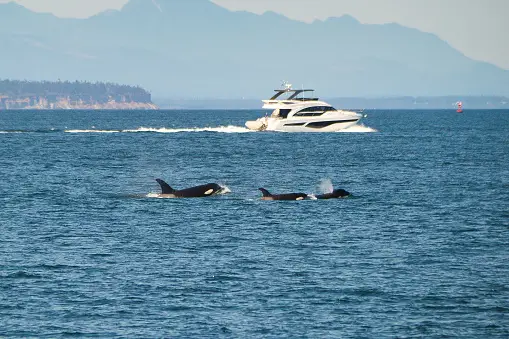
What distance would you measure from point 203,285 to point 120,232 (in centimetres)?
1312

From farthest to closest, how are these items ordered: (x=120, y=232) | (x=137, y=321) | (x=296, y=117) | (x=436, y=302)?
(x=296, y=117), (x=120, y=232), (x=436, y=302), (x=137, y=321)

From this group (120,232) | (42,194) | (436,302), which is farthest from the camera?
(42,194)

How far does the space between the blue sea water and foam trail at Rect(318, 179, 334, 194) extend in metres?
0.10

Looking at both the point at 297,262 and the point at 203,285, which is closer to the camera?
the point at 203,285

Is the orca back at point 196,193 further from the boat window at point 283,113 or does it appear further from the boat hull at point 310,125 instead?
the boat hull at point 310,125

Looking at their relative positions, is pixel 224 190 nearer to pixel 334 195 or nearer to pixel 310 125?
pixel 334 195

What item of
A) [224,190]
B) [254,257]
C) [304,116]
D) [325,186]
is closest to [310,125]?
[304,116]

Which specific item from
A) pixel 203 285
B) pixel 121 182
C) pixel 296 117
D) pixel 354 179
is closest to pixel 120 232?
pixel 203 285

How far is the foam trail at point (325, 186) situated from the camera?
6997cm

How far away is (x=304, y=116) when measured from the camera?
5896 inches

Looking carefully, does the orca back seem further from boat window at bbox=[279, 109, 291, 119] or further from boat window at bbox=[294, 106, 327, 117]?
boat window at bbox=[279, 109, 291, 119]

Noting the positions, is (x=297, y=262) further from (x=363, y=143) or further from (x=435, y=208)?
(x=363, y=143)

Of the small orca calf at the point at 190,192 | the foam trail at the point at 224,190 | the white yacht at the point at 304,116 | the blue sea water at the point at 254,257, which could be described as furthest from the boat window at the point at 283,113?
the small orca calf at the point at 190,192

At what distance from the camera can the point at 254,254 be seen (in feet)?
140
